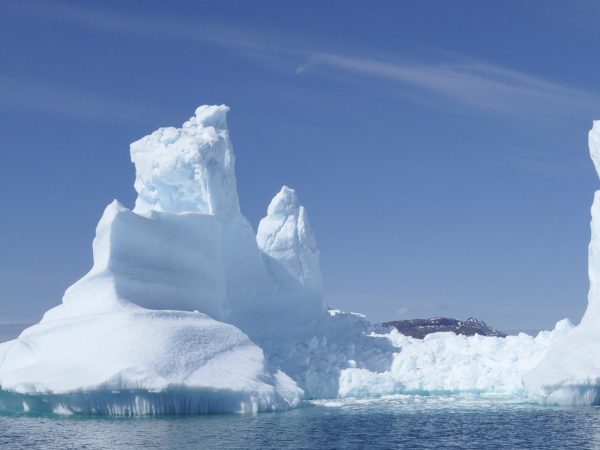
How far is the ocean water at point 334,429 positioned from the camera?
95.5ft

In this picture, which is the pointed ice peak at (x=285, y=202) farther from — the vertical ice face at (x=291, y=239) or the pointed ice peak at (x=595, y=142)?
the pointed ice peak at (x=595, y=142)

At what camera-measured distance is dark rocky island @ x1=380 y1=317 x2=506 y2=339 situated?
77119 mm

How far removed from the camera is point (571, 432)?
1235 inches

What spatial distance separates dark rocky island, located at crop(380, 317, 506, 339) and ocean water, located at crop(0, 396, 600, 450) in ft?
119

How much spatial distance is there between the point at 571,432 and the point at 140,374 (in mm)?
15867

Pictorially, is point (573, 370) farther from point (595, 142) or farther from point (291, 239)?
point (291, 239)

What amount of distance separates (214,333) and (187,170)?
10520mm

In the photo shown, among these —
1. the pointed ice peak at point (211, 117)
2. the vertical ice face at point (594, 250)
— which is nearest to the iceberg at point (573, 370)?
the vertical ice face at point (594, 250)

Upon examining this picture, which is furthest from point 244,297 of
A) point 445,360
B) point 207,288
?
Answer: point 445,360

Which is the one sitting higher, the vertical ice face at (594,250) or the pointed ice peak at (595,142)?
the pointed ice peak at (595,142)

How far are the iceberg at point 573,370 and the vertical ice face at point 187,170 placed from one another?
58.4 feet

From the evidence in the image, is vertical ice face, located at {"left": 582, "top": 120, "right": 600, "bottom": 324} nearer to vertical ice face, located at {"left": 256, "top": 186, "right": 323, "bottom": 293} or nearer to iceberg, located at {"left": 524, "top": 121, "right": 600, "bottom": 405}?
iceberg, located at {"left": 524, "top": 121, "right": 600, "bottom": 405}

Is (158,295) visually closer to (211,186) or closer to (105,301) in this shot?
(105,301)

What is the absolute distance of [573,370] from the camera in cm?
3984
